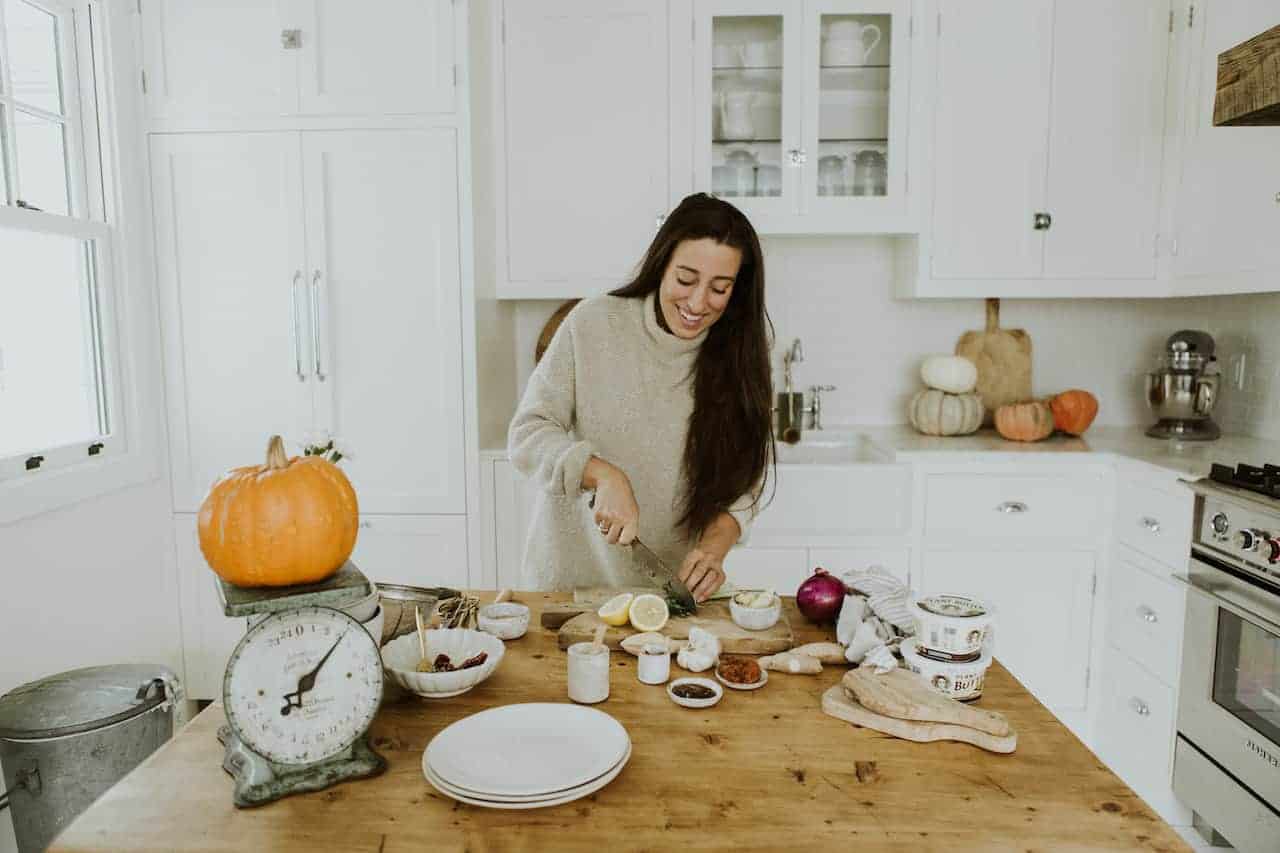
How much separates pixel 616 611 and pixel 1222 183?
2454 mm

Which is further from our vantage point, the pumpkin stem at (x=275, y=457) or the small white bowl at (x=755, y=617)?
the small white bowl at (x=755, y=617)

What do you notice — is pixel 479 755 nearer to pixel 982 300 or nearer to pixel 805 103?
pixel 805 103

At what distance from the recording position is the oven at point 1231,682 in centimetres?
208

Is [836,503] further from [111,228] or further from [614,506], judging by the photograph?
[111,228]

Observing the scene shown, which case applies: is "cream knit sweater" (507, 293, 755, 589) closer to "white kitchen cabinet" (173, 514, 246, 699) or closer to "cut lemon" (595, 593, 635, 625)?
"cut lemon" (595, 593, 635, 625)

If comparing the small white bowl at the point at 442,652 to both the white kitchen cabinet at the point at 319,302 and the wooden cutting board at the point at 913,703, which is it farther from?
the white kitchen cabinet at the point at 319,302

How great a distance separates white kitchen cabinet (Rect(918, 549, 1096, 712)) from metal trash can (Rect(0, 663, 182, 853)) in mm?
2236

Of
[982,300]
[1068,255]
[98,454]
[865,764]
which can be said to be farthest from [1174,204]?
[98,454]

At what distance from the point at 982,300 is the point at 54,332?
3.16 meters

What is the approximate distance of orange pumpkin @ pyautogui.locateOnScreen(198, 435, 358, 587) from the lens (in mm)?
945

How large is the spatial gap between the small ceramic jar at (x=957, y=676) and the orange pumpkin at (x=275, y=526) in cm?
77

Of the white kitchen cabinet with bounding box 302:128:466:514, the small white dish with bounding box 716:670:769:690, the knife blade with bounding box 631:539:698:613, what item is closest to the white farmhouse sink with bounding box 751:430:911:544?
the white kitchen cabinet with bounding box 302:128:466:514

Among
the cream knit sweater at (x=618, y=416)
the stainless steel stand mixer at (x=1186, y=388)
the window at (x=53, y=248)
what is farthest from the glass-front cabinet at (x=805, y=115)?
the window at (x=53, y=248)

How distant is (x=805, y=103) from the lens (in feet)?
9.75
